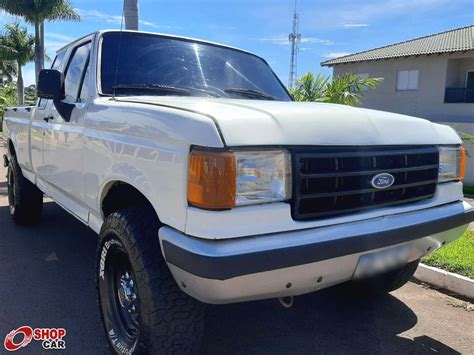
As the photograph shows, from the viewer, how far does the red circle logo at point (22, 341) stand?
2.88 metres

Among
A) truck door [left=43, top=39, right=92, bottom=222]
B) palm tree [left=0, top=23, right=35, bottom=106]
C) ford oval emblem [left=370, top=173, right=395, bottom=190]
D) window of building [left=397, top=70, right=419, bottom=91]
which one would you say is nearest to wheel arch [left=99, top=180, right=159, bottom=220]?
truck door [left=43, top=39, right=92, bottom=222]

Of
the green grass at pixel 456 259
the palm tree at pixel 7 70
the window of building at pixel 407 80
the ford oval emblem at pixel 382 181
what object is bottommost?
the green grass at pixel 456 259

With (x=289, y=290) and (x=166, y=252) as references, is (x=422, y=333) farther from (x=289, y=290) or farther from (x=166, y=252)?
(x=166, y=252)

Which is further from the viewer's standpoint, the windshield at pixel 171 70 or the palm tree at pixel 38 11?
the palm tree at pixel 38 11

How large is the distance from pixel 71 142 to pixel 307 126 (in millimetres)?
1950

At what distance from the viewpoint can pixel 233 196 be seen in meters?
1.98

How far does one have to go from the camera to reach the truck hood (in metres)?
2.03

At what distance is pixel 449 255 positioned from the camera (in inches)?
178

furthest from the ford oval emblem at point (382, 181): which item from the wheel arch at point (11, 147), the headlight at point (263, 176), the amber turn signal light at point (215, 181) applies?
the wheel arch at point (11, 147)

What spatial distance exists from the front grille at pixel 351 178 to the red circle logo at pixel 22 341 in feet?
6.72

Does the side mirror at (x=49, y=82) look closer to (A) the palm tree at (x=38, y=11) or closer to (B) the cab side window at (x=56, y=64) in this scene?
(B) the cab side window at (x=56, y=64)

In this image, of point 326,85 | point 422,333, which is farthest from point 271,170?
point 326,85

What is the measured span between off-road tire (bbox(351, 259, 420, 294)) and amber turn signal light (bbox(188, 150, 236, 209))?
1829 mm

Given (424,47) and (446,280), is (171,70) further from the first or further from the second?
(424,47)
